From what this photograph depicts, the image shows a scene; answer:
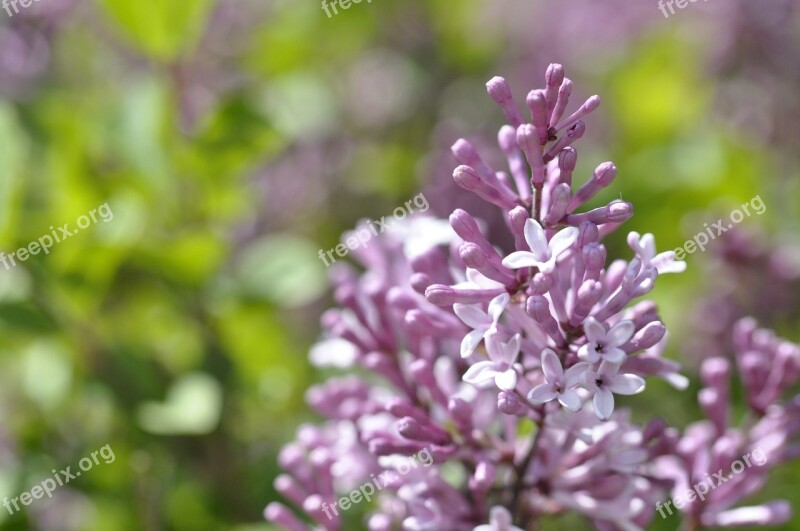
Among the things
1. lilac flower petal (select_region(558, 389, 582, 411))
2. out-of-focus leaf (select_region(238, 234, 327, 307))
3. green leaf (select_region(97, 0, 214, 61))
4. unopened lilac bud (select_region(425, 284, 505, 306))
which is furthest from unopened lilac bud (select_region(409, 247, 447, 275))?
green leaf (select_region(97, 0, 214, 61))

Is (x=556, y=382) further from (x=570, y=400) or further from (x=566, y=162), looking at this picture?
(x=566, y=162)

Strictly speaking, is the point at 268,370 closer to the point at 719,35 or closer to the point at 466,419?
the point at 466,419

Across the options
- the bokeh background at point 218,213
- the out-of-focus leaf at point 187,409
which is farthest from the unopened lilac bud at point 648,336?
the out-of-focus leaf at point 187,409

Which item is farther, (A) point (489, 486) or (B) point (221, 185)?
(B) point (221, 185)

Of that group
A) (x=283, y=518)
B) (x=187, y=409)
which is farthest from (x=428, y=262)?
(x=187, y=409)

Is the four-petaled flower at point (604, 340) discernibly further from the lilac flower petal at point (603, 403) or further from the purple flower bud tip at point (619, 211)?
the purple flower bud tip at point (619, 211)

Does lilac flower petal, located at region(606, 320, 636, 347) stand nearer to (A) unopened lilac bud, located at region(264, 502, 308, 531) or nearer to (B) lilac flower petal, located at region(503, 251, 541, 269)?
(B) lilac flower petal, located at region(503, 251, 541, 269)

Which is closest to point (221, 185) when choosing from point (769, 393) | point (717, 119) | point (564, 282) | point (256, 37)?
point (256, 37)
